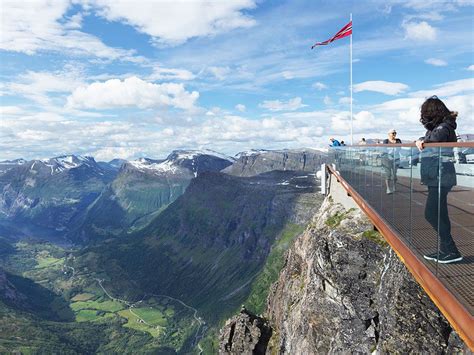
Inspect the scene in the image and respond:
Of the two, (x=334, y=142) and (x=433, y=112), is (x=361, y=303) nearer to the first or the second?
(x=433, y=112)

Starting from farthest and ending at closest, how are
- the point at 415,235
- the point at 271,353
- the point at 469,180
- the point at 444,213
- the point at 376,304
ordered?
1. the point at 271,353
2. the point at 376,304
3. the point at 415,235
4. the point at 444,213
5. the point at 469,180

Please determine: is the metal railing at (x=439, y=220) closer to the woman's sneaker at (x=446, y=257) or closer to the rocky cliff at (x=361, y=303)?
the woman's sneaker at (x=446, y=257)

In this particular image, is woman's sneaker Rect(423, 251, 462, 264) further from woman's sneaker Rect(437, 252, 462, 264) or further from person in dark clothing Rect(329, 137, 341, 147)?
person in dark clothing Rect(329, 137, 341, 147)

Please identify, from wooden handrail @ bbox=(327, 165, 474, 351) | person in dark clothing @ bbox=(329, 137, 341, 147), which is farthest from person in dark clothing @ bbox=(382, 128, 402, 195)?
person in dark clothing @ bbox=(329, 137, 341, 147)

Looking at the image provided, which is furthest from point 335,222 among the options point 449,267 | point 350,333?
point 449,267

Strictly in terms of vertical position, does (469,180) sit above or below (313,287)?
above

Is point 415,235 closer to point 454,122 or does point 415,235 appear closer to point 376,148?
point 454,122

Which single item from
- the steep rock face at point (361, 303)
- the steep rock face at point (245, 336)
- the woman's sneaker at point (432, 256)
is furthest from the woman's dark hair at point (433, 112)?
the steep rock face at point (245, 336)
